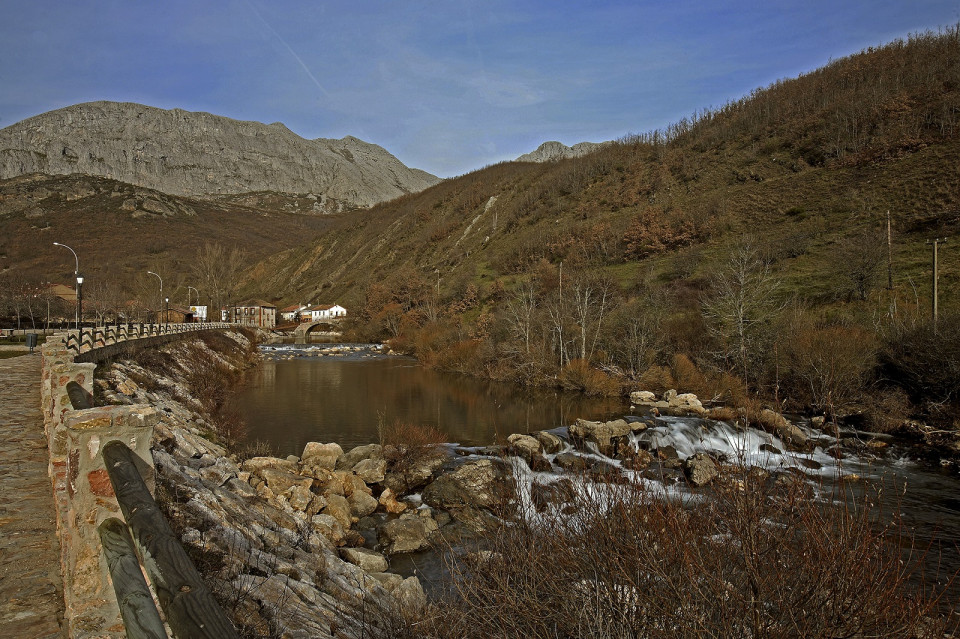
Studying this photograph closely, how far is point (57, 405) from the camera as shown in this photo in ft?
21.5

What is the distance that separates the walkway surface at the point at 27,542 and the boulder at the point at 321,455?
7028mm

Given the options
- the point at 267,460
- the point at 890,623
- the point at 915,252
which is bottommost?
the point at 267,460

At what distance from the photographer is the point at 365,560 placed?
31.5 ft

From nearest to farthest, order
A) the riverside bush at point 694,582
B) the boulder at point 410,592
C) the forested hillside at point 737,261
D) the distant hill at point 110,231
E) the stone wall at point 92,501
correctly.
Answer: the stone wall at point 92,501, the riverside bush at point 694,582, the boulder at point 410,592, the forested hillside at point 737,261, the distant hill at point 110,231

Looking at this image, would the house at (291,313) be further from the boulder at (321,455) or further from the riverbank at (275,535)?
the boulder at (321,455)

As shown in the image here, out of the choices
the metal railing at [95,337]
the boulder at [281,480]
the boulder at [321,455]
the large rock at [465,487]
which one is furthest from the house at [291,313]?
the boulder at [281,480]

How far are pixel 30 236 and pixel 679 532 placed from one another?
607ft

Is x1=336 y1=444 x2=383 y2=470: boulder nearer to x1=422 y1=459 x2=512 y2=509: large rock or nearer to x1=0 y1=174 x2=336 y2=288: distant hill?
x1=422 y1=459 x2=512 y2=509: large rock

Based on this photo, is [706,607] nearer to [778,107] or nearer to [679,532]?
[679,532]

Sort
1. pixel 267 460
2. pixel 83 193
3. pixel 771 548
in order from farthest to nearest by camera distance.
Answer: pixel 83 193 < pixel 267 460 < pixel 771 548

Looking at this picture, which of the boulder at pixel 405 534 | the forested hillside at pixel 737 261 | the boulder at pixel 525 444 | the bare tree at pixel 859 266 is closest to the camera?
the boulder at pixel 405 534

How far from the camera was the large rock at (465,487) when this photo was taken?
13712 mm

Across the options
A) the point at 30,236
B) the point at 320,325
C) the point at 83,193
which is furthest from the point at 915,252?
the point at 83,193

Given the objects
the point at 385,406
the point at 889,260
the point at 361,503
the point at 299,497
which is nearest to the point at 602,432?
the point at 361,503
